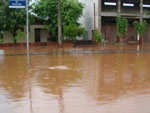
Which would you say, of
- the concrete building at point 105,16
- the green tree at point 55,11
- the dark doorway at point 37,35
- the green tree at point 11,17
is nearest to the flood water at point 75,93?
the green tree at point 11,17

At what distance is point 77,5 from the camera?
3142 cm

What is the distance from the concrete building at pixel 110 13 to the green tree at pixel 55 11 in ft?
10.9

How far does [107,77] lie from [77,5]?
2336 cm

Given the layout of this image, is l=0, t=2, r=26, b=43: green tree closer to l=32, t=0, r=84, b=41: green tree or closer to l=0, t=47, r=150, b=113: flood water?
l=32, t=0, r=84, b=41: green tree

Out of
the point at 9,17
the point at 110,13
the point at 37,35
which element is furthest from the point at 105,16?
the point at 9,17

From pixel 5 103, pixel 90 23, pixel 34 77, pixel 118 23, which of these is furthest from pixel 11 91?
pixel 90 23

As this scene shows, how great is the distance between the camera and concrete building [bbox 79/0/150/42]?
34531 mm

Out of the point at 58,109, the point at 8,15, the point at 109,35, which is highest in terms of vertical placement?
the point at 8,15

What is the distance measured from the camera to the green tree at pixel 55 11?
31.2 m

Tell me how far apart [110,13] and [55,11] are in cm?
883

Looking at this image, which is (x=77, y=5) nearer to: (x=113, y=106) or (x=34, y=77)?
(x=34, y=77)

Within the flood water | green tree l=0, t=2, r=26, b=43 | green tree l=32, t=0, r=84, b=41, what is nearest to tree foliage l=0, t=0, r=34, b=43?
green tree l=0, t=2, r=26, b=43

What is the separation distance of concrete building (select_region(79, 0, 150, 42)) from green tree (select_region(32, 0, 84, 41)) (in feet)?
10.9

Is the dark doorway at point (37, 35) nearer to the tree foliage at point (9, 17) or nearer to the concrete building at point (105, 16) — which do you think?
the concrete building at point (105, 16)
